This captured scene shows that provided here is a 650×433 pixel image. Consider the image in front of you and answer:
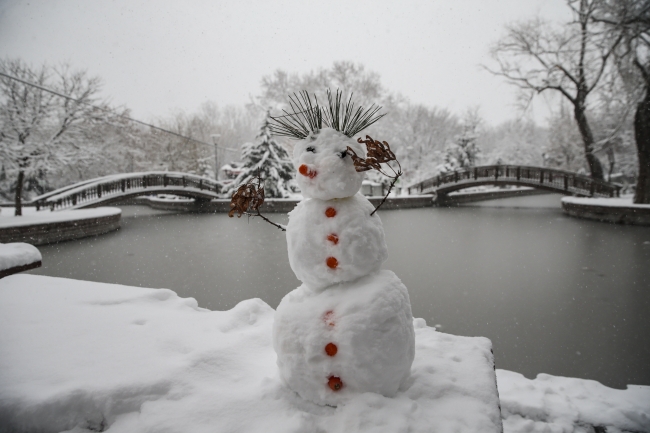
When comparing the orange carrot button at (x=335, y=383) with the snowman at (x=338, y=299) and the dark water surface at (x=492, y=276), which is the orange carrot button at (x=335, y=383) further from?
the dark water surface at (x=492, y=276)

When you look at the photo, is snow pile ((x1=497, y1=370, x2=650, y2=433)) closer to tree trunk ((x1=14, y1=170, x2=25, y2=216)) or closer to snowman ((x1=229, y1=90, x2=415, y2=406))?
snowman ((x1=229, y1=90, x2=415, y2=406))

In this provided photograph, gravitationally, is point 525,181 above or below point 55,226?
above

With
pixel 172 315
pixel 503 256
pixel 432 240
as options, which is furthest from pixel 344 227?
pixel 432 240

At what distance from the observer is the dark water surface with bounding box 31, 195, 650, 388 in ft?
13.1

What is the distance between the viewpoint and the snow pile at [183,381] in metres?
1.73

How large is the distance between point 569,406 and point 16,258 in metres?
5.17

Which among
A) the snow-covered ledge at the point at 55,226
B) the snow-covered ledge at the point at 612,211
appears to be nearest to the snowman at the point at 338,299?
the snow-covered ledge at the point at 55,226

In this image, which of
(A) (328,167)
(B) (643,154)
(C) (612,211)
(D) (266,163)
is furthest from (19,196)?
(B) (643,154)

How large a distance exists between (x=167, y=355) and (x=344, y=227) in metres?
1.54

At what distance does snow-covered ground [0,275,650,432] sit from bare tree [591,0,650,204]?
546 inches

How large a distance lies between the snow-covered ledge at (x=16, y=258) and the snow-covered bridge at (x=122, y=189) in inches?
519

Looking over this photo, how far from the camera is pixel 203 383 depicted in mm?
2053

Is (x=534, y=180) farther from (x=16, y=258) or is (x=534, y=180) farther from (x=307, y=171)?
(x=16, y=258)

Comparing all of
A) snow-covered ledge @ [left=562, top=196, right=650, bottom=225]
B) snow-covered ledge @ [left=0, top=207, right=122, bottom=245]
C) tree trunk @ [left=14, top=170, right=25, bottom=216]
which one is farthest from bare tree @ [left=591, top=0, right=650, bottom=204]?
tree trunk @ [left=14, top=170, right=25, bottom=216]
